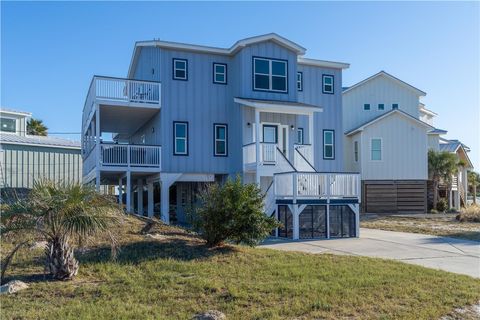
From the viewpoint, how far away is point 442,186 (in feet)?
110

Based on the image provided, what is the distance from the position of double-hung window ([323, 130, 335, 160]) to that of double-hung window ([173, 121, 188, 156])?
23.9 feet

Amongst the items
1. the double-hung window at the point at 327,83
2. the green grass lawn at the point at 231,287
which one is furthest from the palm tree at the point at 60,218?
the double-hung window at the point at 327,83

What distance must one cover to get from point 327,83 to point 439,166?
11.5 metres

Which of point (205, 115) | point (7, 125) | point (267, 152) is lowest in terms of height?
point (267, 152)

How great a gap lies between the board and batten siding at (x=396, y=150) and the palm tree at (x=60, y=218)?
2322 centimetres

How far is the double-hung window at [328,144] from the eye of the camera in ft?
79.0

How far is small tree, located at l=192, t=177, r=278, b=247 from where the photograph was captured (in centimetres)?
1106

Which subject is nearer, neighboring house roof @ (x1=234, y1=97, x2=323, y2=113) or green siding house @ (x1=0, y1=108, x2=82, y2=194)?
neighboring house roof @ (x1=234, y1=97, x2=323, y2=113)

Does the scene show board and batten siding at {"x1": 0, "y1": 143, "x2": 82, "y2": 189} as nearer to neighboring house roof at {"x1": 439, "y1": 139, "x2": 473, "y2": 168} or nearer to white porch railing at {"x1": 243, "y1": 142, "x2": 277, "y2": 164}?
white porch railing at {"x1": 243, "y1": 142, "x2": 277, "y2": 164}

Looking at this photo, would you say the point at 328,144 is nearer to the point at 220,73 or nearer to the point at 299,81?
the point at 299,81

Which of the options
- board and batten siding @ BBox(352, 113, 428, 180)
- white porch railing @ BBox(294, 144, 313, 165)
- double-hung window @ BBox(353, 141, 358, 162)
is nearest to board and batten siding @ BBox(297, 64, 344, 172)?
white porch railing @ BBox(294, 144, 313, 165)

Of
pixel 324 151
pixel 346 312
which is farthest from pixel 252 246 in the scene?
pixel 324 151

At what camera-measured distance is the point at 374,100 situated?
107ft

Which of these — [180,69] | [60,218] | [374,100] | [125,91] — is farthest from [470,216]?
[60,218]
